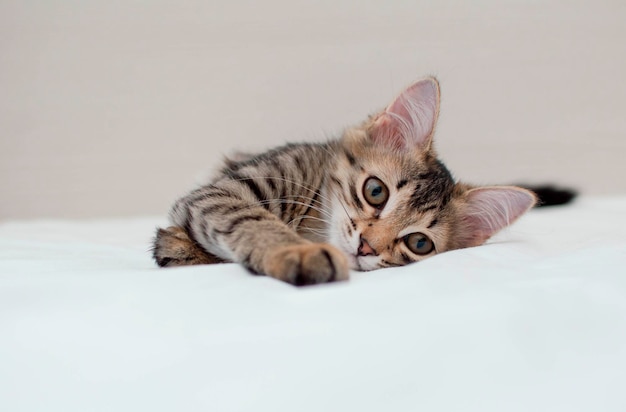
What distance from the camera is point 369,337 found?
69 centimetres

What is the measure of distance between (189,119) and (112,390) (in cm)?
220

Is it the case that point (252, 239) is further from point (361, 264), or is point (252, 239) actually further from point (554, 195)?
point (554, 195)

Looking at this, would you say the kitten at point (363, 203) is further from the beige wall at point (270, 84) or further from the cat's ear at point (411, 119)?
the beige wall at point (270, 84)

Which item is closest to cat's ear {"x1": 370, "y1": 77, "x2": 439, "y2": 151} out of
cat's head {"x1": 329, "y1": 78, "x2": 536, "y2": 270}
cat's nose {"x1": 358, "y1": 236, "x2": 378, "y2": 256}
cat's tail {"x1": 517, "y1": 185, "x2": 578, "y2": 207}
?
cat's head {"x1": 329, "y1": 78, "x2": 536, "y2": 270}

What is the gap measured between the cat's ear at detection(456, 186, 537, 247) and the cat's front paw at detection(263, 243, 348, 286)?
0.58 m

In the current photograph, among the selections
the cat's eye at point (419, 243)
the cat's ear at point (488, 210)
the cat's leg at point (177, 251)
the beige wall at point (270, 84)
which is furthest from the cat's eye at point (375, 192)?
the beige wall at point (270, 84)

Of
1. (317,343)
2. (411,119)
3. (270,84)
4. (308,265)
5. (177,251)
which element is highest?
(270,84)

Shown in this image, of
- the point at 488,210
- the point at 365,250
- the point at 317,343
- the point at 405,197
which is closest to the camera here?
the point at 317,343

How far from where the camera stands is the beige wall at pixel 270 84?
2602mm

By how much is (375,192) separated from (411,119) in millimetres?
255

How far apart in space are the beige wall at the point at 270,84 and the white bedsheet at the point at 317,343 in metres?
1.87

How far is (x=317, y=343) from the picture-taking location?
683 millimetres

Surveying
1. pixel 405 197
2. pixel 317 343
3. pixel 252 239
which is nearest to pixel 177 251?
pixel 252 239

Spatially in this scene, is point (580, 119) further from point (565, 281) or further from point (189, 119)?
point (565, 281)
